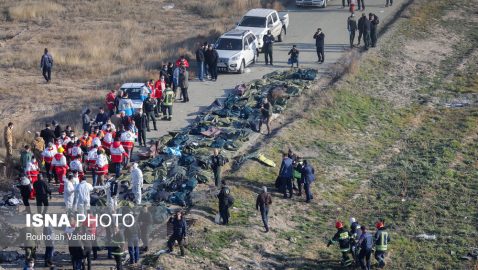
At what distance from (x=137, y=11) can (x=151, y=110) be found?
23929 millimetres

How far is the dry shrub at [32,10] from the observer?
178 feet

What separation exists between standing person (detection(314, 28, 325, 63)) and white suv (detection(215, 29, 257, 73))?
270 centimetres

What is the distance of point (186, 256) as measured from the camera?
80.3 feet

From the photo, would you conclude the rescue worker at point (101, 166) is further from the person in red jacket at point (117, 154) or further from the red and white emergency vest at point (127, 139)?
the red and white emergency vest at point (127, 139)

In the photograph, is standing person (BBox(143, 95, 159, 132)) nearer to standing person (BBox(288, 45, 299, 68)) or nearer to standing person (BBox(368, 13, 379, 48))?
standing person (BBox(288, 45, 299, 68))

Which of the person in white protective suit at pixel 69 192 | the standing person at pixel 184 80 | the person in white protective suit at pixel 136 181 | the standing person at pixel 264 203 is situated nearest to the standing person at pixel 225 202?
the standing person at pixel 264 203

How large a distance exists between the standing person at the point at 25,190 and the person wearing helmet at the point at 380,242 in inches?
378

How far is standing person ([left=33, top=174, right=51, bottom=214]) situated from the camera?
25.6 meters

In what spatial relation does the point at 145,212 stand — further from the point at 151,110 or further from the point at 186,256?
the point at 151,110

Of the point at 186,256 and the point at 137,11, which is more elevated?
the point at 137,11

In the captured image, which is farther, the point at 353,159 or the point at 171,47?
the point at 171,47

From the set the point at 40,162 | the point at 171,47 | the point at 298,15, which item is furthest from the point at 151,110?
the point at 298,15

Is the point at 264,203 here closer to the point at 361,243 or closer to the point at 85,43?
the point at 361,243

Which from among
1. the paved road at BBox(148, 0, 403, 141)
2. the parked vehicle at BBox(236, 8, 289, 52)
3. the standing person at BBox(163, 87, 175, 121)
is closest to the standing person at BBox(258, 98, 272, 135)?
the paved road at BBox(148, 0, 403, 141)
